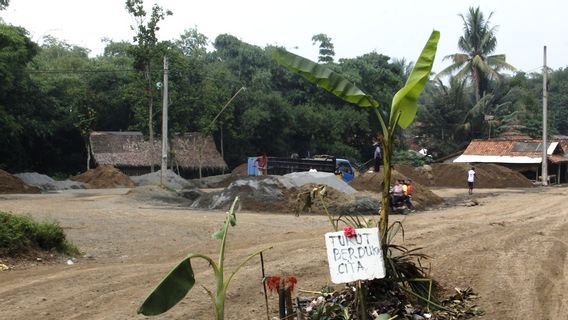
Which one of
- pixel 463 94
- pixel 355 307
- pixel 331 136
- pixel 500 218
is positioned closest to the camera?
pixel 355 307

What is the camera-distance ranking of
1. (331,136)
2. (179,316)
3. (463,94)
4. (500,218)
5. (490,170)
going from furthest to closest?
(463,94)
(331,136)
(490,170)
(500,218)
(179,316)

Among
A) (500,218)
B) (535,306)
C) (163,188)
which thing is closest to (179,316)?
(535,306)

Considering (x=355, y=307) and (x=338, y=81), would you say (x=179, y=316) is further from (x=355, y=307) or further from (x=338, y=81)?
(x=338, y=81)

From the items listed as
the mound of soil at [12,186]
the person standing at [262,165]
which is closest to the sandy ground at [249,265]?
→ the person standing at [262,165]

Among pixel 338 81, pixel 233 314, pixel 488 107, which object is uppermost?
pixel 488 107

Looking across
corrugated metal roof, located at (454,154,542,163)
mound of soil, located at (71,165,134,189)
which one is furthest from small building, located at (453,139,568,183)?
mound of soil, located at (71,165,134,189)

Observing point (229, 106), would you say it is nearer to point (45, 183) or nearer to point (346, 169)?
point (346, 169)

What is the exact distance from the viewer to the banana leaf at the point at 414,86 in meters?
6.82

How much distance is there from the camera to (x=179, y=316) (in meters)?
6.92

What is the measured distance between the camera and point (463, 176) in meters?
45.0

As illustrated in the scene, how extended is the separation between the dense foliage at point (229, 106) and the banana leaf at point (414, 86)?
29.5 m

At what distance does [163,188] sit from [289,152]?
2332 cm

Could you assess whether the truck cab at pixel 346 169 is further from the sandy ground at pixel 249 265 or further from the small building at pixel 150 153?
the sandy ground at pixel 249 265

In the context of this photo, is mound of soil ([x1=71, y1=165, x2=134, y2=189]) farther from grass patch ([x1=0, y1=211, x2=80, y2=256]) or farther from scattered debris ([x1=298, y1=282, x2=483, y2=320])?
scattered debris ([x1=298, y1=282, x2=483, y2=320])
